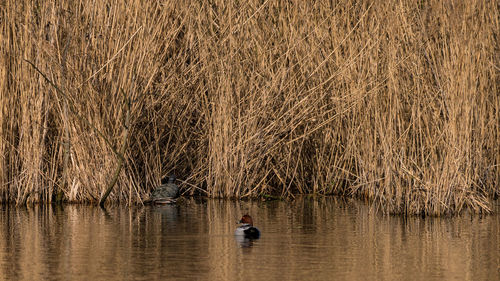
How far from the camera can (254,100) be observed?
52.6 ft

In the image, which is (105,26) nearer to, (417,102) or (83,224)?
(83,224)

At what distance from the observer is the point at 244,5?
16.0 meters

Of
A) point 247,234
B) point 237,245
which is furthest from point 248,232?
point 237,245

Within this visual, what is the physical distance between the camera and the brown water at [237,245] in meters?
9.59

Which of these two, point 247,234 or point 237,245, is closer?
point 237,245

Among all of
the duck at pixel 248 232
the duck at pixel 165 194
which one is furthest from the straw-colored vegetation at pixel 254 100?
the duck at pixel 248 232

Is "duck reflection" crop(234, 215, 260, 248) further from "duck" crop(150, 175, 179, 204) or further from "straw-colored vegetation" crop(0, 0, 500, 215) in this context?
"duck" crop(150, 175, 179, 204)

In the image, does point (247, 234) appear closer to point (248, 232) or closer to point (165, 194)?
point (248, 232)

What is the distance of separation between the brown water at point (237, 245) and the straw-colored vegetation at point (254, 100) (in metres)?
0.77

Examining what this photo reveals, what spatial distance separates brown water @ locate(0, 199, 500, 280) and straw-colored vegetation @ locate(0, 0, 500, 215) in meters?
0.77

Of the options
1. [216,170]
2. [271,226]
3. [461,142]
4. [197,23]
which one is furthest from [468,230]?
[197,23]

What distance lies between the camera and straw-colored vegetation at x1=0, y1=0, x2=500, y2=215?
13.7m

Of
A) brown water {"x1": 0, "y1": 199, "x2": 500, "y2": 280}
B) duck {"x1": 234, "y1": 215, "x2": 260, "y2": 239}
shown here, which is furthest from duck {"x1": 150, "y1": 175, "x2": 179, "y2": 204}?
duck {"x1": 234, "y1": 215, "x2": 260, "y2": 239}

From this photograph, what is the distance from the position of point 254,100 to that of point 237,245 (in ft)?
16.3
